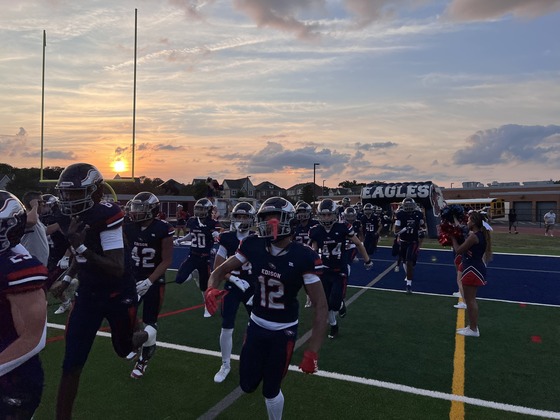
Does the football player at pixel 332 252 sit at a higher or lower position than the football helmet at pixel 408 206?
lower

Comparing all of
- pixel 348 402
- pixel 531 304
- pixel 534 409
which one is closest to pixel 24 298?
pixel 348 402

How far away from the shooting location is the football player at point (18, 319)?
8.04ft

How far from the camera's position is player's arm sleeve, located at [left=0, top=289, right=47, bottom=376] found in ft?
8.02

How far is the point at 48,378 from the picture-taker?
548 centimetres

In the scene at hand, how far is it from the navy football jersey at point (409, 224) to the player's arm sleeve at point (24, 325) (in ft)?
33.3

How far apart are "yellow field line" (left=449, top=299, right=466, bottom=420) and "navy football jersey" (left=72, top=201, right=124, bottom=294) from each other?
3.83 m

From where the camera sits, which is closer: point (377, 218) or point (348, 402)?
point (348, 402)

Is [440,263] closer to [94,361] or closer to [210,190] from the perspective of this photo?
[210,190]

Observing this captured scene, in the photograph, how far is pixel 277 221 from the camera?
12.6 feet

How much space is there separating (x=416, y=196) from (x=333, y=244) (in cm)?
2167

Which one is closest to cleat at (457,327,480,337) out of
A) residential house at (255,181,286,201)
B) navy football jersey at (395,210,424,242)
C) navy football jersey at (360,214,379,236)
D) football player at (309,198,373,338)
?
football player at (309,198,373,338)

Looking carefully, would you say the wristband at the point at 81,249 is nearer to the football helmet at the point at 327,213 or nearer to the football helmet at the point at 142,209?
the football helmet at the point at 142,209

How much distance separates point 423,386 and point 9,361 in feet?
15.2

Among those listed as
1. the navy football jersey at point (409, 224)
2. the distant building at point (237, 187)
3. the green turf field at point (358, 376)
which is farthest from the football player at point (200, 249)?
the distant building at point (237, 187)
